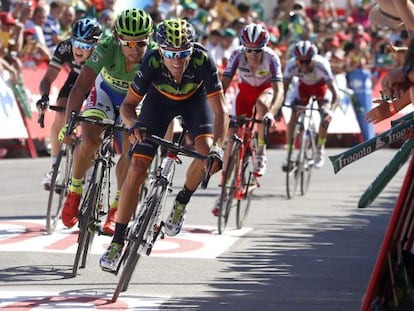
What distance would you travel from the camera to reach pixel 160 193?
8.45 m

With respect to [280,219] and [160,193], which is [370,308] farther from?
[280,219]

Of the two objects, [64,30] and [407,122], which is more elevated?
[64,30]

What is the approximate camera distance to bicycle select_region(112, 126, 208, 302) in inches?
324

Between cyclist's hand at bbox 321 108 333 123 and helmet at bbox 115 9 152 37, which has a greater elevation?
helmet at bbox 115 9 152 37

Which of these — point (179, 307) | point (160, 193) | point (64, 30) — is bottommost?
point (179, 307)

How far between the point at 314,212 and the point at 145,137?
665 cm

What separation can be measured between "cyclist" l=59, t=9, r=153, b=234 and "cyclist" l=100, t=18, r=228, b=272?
30.8 inches

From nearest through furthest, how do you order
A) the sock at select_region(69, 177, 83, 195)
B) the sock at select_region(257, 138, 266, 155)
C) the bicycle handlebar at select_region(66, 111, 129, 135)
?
1. the bicycle handlebar at select_region(66, 111, 129, 135)
2. the sock at select_region(69, 177, 83, 195)
3. the sock at select_region(257, 138, 266, 155)

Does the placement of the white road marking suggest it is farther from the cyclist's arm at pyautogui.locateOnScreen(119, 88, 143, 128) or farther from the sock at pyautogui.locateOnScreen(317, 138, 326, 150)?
the sock at pyautogui.locateOnScreen(317, 138, 326, 150)

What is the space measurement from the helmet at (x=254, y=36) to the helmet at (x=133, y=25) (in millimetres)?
3900

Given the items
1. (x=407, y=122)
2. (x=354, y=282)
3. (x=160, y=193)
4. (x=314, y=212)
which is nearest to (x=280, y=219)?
(x=314, y=212)

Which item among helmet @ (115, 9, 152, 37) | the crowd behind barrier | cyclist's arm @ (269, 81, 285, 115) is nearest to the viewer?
helmet @ (115, 9, 152, 37)

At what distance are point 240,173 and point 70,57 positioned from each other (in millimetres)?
2213

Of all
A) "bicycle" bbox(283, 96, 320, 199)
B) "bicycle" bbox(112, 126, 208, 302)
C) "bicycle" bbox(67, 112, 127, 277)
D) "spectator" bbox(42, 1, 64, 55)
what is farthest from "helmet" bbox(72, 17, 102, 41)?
"spectator" bbox(42, 1, 64, 55)
